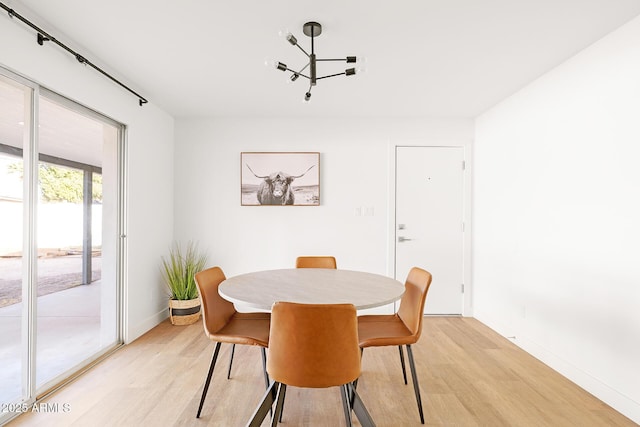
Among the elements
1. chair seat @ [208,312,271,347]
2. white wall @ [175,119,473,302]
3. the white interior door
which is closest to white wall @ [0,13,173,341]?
white wall @ [175,119,473,302]

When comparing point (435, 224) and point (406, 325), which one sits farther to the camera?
point (435, 224)

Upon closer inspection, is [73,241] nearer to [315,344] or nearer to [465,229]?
[315,344]

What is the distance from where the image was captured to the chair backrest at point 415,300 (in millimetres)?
1887

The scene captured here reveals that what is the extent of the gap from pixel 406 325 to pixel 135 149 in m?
2.98

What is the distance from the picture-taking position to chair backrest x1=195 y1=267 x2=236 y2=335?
1.90 meters

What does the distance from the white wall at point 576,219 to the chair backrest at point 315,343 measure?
1913 mm

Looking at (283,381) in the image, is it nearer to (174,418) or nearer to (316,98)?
(174,418)

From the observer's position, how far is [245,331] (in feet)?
6.49

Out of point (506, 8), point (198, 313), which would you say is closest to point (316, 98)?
point (506, 8)

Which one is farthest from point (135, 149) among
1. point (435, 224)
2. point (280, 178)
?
point (435, 224)

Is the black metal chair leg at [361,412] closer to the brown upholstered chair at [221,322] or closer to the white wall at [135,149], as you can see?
the brown upholstered chair at [221,322]

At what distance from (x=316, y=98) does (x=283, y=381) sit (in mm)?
2715

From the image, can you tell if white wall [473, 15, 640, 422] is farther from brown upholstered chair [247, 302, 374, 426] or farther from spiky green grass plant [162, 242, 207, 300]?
spiky green grass plant [162, 242, 207, 300]

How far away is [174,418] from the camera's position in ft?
6.21
